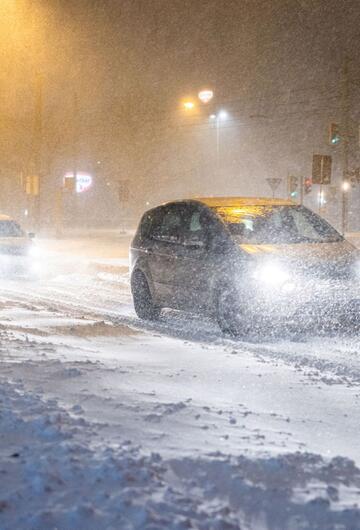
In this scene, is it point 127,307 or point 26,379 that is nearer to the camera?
point 26,379

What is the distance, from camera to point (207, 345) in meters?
8.20

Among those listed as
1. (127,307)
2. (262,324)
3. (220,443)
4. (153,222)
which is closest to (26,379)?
(220,443)

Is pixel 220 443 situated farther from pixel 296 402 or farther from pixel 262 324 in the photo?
pixel 262 324

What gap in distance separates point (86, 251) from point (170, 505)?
26299 millimetres

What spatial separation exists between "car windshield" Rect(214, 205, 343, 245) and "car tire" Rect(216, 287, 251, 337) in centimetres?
71

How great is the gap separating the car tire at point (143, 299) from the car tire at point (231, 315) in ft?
5.72

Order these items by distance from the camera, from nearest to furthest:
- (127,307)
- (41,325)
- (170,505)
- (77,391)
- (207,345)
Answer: (170,505) < (77,391) < (207,345) < (41,325) < (127,307)

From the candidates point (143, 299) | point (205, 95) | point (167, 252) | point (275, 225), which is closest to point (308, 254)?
point (275, 225)

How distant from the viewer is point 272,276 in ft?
28.2

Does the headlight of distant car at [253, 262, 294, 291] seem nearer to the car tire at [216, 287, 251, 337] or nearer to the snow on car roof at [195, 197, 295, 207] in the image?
the car tire at [216, 287, 251, 337]

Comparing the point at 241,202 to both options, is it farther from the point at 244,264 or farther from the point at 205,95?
the point at 205,95

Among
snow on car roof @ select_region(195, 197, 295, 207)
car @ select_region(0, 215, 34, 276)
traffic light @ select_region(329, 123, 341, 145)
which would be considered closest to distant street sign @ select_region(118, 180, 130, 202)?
traffic light @ select_region(329, 123, 341, 145)

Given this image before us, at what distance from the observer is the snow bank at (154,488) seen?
10.7 ft

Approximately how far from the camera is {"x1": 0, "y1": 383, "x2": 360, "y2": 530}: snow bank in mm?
3271
